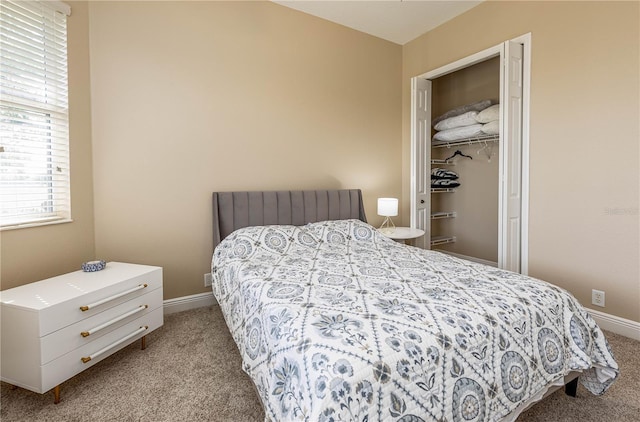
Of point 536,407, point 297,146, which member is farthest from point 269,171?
point 536,407

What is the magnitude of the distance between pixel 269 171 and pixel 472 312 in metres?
2.40

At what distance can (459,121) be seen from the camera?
380cm

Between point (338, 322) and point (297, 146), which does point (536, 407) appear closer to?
point (338, 322)

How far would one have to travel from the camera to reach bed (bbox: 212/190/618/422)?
1064 mm

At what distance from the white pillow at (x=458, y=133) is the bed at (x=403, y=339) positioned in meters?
2.04

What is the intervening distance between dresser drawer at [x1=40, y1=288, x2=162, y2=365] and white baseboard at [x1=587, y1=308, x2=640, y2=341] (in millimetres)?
3392

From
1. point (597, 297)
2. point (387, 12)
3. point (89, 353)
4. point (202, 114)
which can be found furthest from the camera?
point (387, 12)

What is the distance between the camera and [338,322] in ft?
4.25

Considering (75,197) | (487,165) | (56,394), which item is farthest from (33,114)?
(487,165)

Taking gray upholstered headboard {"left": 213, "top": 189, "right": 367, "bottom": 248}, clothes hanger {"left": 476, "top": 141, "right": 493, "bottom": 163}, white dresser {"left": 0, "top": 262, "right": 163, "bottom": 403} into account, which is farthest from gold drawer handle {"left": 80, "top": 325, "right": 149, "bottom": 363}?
clothes hanger {"left": 476, "top": 141, "right": 493, "bottom": 163}

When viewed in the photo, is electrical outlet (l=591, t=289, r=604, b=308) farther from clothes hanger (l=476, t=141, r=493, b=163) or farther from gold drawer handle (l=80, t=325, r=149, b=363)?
gold drawer handle (l=80, t=325, r=149, b=363)

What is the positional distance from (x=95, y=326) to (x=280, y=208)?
5.81ft

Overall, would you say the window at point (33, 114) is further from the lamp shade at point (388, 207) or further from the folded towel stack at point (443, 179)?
the folded towel stack at point (443, 179)

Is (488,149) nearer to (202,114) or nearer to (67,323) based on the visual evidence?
(202,114)
